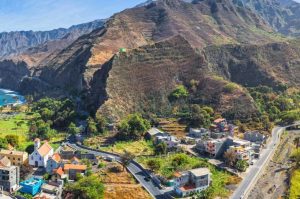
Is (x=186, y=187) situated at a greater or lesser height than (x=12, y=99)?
lesser

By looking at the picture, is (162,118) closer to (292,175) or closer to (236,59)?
(292,175)

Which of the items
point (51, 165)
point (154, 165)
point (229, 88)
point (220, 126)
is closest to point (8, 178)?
point (51, 165)

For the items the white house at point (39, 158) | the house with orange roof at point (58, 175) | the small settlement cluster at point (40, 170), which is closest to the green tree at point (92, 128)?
the small settlement cluster at point (40, 170)

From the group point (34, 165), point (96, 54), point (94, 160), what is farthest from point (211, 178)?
point (96, 54)

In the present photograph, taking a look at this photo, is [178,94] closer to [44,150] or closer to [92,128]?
[92,128]

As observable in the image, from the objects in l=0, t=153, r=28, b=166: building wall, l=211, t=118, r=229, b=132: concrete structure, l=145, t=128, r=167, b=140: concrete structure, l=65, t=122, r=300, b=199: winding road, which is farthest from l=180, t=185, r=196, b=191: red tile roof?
l=211, t=118, r=229, b=132: concrete structure

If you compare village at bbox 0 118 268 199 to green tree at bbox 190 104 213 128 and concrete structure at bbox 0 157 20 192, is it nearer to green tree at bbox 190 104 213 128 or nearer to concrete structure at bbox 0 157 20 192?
concrete structure at bbox 0 157 20 192

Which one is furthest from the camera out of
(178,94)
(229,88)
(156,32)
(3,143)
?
(156,32)

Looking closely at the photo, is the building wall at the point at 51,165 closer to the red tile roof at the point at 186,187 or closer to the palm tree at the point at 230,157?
the red tile roof at the point at 186,187
